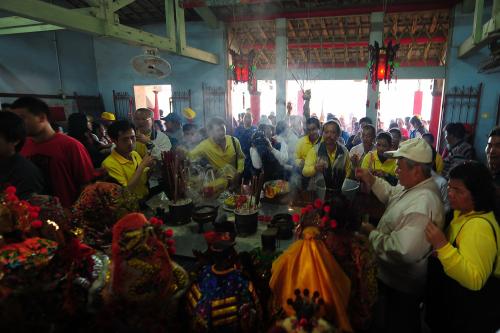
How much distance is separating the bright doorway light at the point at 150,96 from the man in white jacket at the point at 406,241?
8.52 metres

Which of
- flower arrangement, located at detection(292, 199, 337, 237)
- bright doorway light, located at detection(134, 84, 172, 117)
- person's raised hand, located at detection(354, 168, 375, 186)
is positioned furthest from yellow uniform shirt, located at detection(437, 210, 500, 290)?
bright doorway light, located at detection(134, 84, 172, 117)

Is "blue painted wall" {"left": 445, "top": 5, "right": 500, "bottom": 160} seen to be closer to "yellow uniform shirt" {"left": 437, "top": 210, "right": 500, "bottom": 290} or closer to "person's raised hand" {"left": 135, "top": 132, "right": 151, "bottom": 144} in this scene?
"yellow uniform shirt" {"left": 437, "top": 210, "right": 500, "bottom": 290}

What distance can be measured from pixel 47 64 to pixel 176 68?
3.46 meters

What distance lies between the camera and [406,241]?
5.08 feet

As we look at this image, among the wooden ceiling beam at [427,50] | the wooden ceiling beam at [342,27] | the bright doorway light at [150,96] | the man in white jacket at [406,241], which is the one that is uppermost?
the wooden ceiling beam at [342,27]

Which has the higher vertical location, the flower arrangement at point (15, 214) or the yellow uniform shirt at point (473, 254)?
the flower arrangement at point (15, 214)

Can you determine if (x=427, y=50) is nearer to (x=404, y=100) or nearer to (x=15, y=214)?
(x=404, y=100)

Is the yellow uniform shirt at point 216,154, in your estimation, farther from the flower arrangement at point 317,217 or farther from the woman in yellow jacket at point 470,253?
the woman in yellow jacket at point 470,253

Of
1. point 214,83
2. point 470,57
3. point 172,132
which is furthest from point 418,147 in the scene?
point 214,83

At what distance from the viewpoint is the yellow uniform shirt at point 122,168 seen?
8.30 feet

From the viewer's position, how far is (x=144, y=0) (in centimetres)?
729

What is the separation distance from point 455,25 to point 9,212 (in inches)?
322

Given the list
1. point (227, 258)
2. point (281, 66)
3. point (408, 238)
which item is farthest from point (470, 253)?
point (281, 66)

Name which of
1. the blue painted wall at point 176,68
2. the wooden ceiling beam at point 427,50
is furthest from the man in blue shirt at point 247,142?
the wooden ceiling beam at point 427,50
